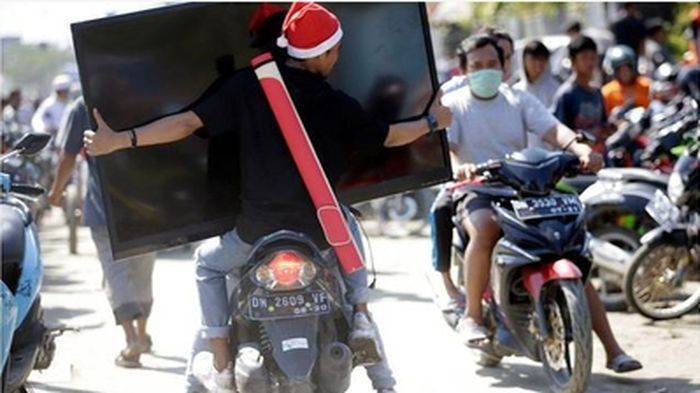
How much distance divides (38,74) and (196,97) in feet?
144

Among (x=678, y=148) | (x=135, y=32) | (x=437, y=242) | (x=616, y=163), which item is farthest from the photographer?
(x=616, y=163)

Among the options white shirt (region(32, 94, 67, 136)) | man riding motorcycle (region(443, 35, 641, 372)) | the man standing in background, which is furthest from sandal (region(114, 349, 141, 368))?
white shirt (region(32, 94, 67, 136))

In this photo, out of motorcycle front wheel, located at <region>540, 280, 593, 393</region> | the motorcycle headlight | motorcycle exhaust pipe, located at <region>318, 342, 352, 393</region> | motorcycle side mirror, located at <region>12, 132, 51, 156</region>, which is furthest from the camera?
the motorcycle headlight

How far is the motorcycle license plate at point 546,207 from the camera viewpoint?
7168 mm

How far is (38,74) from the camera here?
161 ft

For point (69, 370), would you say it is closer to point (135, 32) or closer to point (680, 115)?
point (135, 32)

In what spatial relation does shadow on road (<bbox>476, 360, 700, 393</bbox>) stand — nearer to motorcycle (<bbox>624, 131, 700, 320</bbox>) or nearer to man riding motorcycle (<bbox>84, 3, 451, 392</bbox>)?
motorcycle (<bbox>624, 131, 700, 320</bbox>)

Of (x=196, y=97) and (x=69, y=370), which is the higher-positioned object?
(x=196, y=97)

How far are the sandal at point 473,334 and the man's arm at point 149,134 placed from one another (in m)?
2.31

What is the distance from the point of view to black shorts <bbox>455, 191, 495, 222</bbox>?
7.57 meters

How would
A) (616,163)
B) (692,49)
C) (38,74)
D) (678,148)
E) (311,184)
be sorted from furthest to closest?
(38,74)
(692,49)
(616,163)
(678,148)
(311,184)

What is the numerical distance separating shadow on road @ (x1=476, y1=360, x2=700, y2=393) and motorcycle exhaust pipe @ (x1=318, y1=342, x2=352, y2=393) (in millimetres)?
2061

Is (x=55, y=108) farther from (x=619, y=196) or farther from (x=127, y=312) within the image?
(x=127, y=312)

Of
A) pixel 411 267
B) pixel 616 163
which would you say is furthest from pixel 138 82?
pixel 411 267
